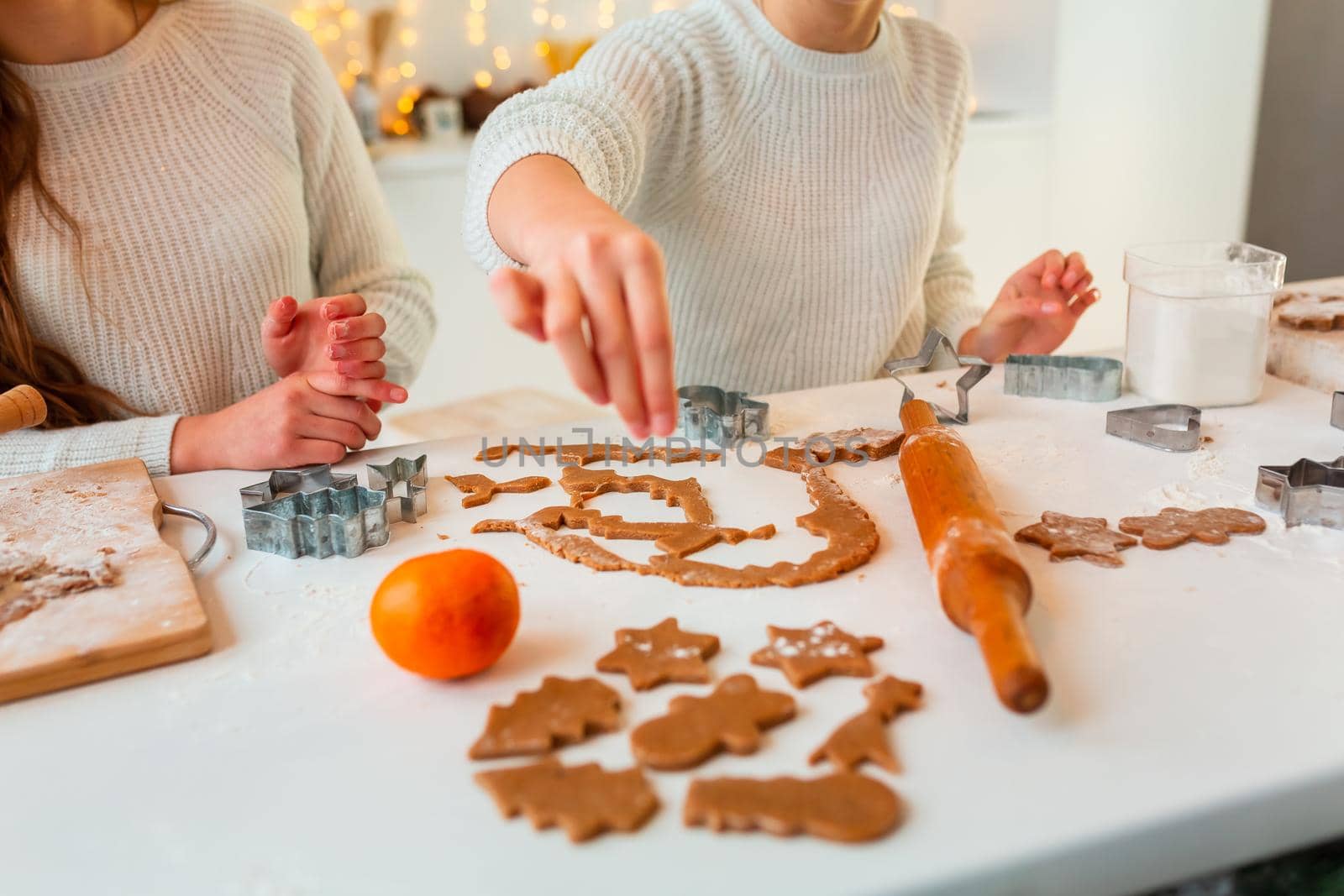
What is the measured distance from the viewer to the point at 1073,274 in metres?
1.22

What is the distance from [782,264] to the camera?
1376 mm

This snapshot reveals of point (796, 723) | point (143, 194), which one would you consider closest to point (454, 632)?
point (796, 723)

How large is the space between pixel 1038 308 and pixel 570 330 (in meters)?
0.76

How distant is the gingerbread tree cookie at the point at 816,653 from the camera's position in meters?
0.63

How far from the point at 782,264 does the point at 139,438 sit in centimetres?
76

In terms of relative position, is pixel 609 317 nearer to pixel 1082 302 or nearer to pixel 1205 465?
pixel 1205 465

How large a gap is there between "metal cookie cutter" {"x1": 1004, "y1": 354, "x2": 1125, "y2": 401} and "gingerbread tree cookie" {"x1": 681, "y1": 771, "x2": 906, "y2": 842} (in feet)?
2.26

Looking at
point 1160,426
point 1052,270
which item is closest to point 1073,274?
point 1052,270

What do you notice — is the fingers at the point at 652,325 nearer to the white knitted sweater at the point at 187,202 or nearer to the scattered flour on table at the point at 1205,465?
the scattered flour on table at the point at 1205,465

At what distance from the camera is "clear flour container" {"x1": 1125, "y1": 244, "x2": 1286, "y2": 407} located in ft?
3.44

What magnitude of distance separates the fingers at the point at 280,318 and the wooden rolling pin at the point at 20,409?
0.76ft

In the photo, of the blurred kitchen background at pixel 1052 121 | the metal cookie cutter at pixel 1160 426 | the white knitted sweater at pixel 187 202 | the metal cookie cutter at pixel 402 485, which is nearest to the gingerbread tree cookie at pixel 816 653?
the metal cookie cutter at pixel 402 485

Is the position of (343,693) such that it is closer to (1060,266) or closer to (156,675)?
(156,675)

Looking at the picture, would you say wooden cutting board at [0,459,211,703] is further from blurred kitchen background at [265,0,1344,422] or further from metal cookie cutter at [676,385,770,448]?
blurred kitchen background at [265,0,1344,422]
